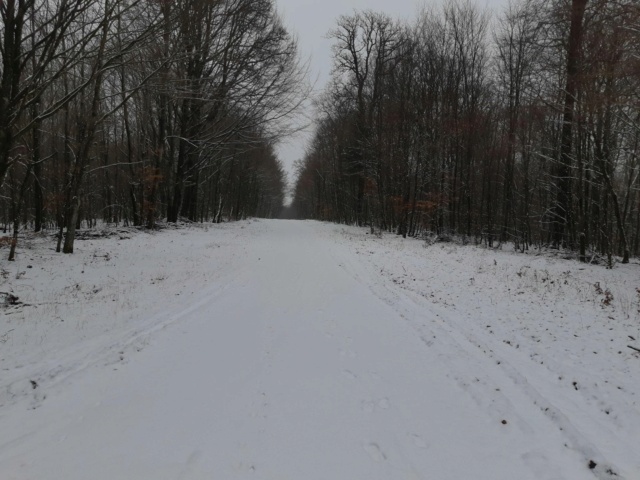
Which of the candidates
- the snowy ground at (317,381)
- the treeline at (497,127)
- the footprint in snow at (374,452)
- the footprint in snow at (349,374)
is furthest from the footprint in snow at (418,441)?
the treeline at (497,127)

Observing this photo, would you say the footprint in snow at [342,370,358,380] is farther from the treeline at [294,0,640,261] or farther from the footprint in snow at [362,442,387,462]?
the treeline at [294,0,640,261]

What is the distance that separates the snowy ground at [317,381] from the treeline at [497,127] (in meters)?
7.88

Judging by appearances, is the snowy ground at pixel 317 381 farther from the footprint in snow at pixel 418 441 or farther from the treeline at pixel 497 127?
the treeline at pixel 497 127

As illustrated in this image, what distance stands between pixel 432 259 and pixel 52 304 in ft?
35.9

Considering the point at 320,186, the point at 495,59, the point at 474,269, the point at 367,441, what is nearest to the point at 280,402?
the point at 367,441

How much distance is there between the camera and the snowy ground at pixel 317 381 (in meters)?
2.85

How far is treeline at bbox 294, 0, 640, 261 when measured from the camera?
13320 mm

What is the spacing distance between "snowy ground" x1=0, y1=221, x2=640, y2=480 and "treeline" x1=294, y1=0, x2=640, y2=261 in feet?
25.8

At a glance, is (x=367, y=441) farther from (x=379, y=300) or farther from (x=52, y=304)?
(x=52, y=304)

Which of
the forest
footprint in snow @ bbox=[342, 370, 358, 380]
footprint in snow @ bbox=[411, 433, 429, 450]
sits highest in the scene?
the forest

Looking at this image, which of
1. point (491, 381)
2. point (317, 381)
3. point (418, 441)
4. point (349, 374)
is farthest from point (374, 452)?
point (491, 381)

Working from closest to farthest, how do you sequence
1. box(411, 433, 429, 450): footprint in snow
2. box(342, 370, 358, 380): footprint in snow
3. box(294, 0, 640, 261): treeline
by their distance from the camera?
box(411, 433, 429, 450): footprint in snow, box(342, 370, 358, 380): footprint in snow, box(294, 0, 640, 261): treeline

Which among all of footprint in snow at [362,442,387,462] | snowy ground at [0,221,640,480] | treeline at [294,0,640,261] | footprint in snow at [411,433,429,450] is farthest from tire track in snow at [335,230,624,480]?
treeline at [294,0,640,261]

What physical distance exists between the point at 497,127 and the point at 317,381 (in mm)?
22812
